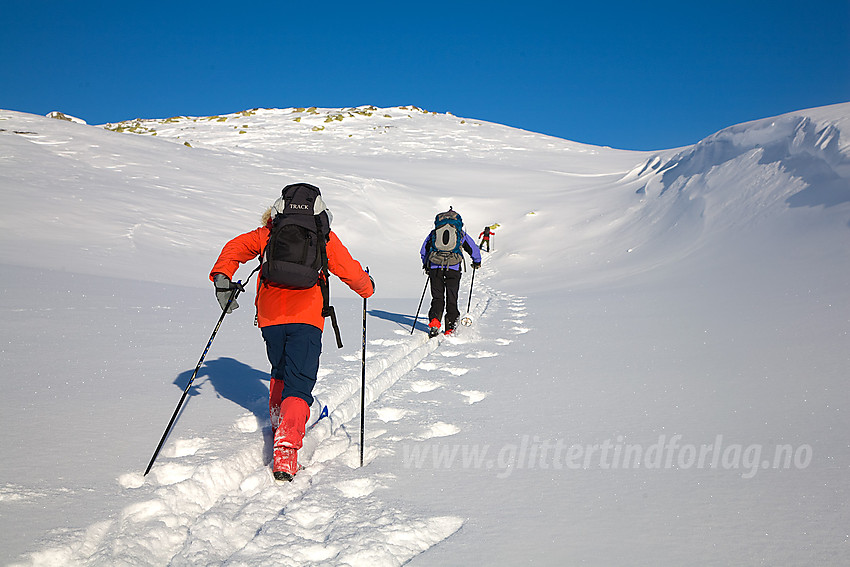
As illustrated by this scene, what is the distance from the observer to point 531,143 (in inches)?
1729

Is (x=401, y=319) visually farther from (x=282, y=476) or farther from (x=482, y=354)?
(x=282, y=476)

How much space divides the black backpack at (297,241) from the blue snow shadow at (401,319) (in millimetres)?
4457

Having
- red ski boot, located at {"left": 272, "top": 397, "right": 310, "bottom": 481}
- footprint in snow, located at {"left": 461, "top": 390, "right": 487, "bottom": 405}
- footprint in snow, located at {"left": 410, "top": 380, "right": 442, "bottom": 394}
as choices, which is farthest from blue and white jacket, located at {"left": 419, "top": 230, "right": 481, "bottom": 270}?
red ski boot, located at {"left": 272, "top": 397, "right": 310, "bottom": 481}

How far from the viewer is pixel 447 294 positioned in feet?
24.7

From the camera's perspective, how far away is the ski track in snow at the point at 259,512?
90.2 inches

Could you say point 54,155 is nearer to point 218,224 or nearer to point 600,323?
point 218,224

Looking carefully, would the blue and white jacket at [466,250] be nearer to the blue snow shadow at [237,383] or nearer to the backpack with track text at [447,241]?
the backpack with track text at [447,241]

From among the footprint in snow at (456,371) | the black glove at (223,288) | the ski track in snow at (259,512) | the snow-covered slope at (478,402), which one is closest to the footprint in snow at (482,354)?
the snow-covered slope at (478,402)

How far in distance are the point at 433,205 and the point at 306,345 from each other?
20346 mm

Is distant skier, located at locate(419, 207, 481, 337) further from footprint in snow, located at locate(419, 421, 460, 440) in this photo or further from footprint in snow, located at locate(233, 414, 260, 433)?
footprint in snow, located at locate(233, 414, 260, 433)

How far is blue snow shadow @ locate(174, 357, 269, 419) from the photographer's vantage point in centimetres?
419

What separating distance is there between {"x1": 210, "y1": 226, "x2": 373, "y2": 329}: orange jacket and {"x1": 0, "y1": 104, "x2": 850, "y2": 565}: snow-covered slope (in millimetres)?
888

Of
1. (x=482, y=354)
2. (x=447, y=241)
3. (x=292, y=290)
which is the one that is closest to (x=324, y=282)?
(x=292, y=290)

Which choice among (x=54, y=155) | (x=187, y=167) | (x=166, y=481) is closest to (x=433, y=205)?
(x=187, y=167)
